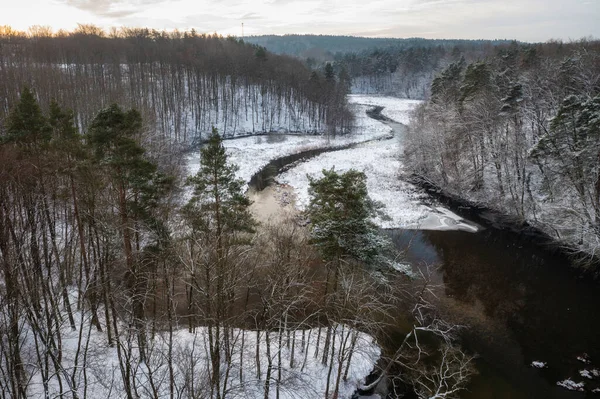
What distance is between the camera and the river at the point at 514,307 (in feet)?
52.3

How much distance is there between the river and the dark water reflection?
0.14ft

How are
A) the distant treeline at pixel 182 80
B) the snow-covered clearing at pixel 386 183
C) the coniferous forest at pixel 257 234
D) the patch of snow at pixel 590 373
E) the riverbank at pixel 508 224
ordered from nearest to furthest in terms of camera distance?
1. the coniferous forest at pixel 257 234
2. the patch of snow at pixel 590 373
3. the riverbank at pixel 508 224
4. the snow-covered clearing at pixel 386 183
5. the distant treeline at pixel 182 80

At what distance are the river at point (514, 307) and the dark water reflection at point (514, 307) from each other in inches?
1.7

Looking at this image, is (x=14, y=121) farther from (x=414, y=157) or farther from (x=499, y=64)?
(x=499, y=64)

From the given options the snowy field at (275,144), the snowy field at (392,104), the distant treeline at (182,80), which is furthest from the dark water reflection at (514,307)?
the snowy field at (392,104)

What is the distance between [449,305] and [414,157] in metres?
26.3

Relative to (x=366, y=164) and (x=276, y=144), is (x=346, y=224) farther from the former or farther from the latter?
(x=276, y=144)

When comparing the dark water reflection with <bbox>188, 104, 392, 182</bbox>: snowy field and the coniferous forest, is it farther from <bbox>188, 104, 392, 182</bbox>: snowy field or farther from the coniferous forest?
<bbox>188, 104, 392, 182</bbox>: snowy field

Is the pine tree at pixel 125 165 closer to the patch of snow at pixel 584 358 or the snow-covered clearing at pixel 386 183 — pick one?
the snow-covered clearing at pixel 386 183

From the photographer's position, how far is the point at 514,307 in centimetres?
2062

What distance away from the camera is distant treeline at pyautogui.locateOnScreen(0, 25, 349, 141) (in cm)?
5472

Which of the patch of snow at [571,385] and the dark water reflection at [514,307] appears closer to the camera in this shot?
the patch of snow at [571,385]

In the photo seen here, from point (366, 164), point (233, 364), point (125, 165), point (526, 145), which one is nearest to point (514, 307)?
point (233, 364)

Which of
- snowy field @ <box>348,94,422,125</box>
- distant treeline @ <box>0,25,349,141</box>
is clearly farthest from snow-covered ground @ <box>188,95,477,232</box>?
distant treeline @ <box>0,25,349,141</box>
